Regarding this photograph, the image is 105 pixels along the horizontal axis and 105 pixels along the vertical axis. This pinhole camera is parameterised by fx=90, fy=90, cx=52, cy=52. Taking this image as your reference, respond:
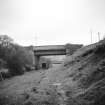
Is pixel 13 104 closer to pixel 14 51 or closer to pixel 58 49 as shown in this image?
pixel 14 51

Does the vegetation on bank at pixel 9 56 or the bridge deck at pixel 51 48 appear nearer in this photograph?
the vegetation on bank at pixel 9 56

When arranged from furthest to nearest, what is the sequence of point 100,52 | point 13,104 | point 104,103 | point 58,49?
point 58,49, point 100,52, point 13,104, point 104,103

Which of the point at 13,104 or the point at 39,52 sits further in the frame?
the point at 39,52

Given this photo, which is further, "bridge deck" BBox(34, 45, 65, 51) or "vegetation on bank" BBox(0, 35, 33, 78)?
"bridge deck" BBox(34, 45, 65, 51)

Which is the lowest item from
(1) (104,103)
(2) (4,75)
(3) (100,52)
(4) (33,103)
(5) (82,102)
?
(2) (4,75)

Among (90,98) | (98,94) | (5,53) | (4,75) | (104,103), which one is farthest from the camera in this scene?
(5,53)

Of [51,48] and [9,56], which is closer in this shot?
[9,56]

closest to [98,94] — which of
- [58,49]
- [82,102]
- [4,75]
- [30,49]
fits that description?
[82,102]

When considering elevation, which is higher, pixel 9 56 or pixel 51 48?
pixel 51 48

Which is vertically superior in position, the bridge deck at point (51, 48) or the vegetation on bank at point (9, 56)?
the bridge deck at point (51, 48)

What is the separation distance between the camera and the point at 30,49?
3547 centimetres

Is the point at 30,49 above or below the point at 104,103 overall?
above

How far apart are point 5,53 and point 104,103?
2175cm

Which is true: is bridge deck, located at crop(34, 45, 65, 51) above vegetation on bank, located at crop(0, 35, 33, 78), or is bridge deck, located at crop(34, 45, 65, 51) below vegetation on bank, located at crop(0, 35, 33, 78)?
above
